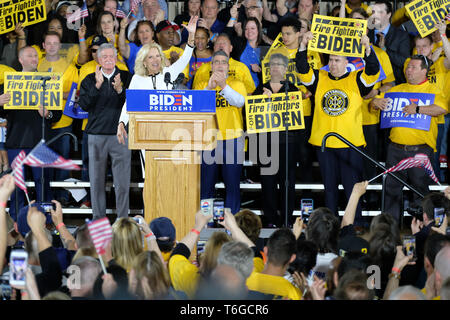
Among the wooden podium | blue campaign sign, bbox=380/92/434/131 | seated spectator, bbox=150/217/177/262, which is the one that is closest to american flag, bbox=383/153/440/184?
blue campaign sign, bbox=380/92/434/131

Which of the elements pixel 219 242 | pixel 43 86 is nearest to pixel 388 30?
pixel 43 86

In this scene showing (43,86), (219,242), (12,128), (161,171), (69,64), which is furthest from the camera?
(69,64)

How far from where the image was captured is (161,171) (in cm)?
664

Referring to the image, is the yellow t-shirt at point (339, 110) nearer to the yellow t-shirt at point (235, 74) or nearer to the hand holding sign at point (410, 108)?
the hand holding sign at point (410, 108)

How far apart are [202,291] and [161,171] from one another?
2.27 metres

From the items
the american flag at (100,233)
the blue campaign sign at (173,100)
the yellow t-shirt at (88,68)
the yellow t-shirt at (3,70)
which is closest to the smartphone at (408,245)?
the american flag at (100,233)

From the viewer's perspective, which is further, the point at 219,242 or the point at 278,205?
the point at 278,205

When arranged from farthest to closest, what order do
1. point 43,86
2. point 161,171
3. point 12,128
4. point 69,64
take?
point 69,64, point 12,128, point 43,86, point 161,171

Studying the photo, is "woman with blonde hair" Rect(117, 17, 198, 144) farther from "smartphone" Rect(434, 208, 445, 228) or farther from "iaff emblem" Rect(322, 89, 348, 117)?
"smartphone" Rect(434, 208, 445, 228)

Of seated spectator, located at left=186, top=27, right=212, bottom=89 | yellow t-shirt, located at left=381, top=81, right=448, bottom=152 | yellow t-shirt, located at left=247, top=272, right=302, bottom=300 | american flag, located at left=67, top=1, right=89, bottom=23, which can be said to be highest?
american flag, located at left=67, top=1, right=89, bottom=23

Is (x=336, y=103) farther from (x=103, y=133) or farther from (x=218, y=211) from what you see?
(x=218, y=211)

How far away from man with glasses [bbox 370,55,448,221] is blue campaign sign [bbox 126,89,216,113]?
2.55 m

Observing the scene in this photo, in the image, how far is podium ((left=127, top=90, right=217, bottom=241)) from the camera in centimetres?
661

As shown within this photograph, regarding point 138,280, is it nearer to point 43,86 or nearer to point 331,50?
point 43,86
